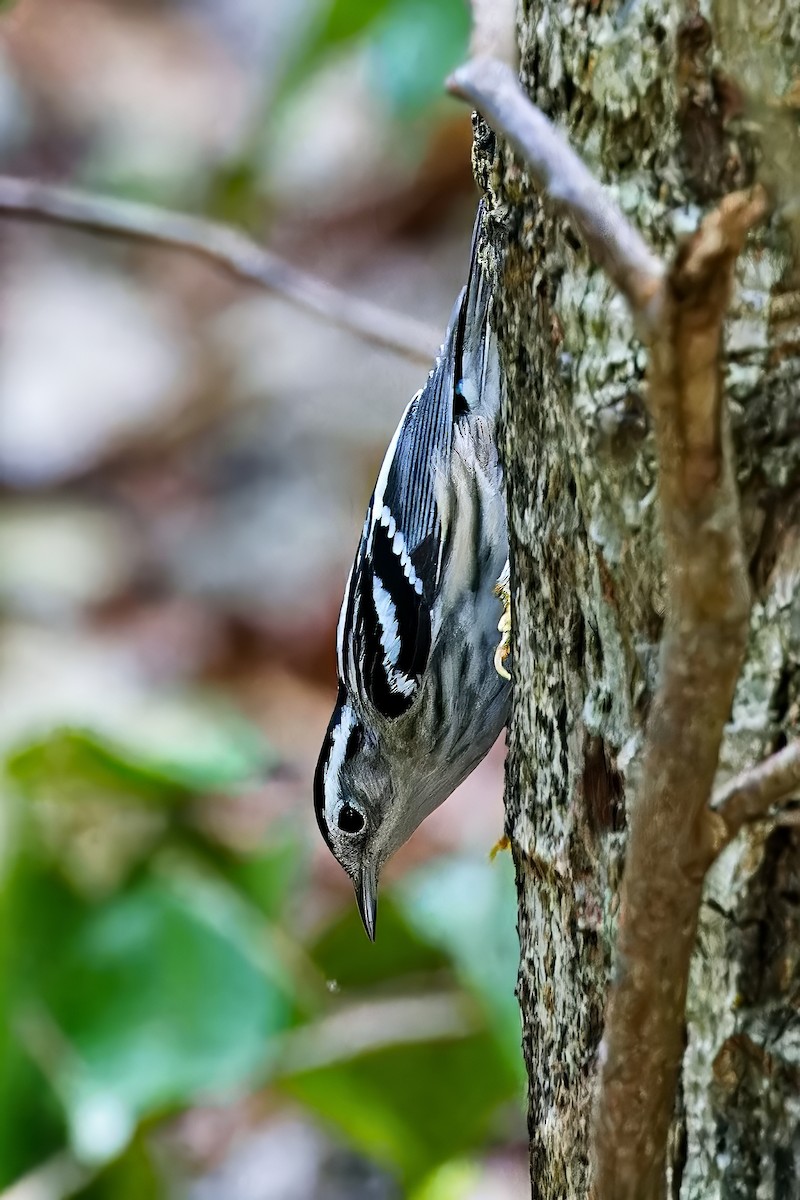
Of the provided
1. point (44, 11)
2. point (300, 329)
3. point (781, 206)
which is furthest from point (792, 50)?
point (44, 11)

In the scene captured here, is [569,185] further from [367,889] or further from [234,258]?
[367,889]

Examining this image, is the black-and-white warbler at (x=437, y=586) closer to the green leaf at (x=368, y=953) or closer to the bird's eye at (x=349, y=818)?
the bird's eye at (x=349, y=818)

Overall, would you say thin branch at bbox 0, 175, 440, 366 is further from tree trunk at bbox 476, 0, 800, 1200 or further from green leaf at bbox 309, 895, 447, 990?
green leaf at bbox 309, 895, 447, 990

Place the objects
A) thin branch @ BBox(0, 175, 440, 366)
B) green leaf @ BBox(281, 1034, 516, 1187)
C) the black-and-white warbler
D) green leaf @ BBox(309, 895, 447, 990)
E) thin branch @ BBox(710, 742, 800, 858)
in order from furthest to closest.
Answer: green leaf @ BBox(309, 895, 447, 990), green leaf @ BBox(281, 1034, 516, 1187), thin branch @ BBox(0, 175, 440, 366), the black-and-white warbler, thin branch @ BBox(710, 742, 800, 858)

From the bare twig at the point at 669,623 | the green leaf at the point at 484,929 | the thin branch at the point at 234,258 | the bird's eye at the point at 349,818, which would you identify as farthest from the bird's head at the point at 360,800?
the bare twig at the point at 669,623

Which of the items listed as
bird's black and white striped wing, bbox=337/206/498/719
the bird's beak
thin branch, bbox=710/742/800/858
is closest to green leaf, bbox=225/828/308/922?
the bird's beak
